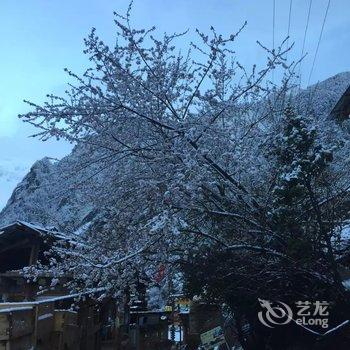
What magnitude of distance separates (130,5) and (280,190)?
3602 millimetres

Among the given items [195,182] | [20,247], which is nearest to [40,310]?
[195,182]

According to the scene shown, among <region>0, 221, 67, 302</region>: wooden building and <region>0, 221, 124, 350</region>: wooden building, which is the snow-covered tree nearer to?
<region>0, 221, 124, 350</region>: wooden building

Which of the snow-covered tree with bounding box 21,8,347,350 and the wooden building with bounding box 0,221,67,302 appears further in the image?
the wooden building with bounding box 0,221,67,302

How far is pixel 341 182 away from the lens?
8.65m

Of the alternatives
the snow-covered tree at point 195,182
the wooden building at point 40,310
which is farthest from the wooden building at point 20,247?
the snow-covered tree at point 195,182

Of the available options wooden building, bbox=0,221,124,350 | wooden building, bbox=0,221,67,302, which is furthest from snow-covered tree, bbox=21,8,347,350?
wooden building, bbox=0,221,67,302

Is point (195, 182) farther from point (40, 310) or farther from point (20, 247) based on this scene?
point (20, 247)

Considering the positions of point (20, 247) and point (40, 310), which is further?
point (20, 247)

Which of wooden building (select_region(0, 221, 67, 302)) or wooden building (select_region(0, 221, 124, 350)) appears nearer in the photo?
wooden building (select_region(0, 221, 124, 350))

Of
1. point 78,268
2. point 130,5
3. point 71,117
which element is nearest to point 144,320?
point 78,268

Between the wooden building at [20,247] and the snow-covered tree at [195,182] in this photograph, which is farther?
the wooden building at [20,247]

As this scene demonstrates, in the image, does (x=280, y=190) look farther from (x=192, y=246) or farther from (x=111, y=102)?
(x=111, y=102)

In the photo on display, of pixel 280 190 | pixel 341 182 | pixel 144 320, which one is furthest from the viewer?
pixel 144 320

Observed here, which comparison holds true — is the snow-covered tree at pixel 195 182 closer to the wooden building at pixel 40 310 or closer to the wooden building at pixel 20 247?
A: the wooden building at pixel 40 310
